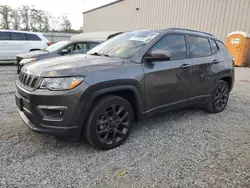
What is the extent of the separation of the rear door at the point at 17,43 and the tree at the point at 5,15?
2366 centimetres

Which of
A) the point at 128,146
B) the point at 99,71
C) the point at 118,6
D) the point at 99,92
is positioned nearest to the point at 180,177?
the point at 128,146

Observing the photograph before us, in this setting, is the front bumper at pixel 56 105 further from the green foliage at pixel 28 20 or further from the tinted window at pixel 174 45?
the green foliage at pixel 28 20

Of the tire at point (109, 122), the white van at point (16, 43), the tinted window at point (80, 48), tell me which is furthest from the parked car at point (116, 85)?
the white van at point (16, 43)

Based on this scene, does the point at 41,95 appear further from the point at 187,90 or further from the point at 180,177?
the point at 187,90

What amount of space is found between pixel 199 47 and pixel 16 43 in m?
9.47

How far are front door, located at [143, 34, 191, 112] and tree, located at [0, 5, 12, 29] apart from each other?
109 ft

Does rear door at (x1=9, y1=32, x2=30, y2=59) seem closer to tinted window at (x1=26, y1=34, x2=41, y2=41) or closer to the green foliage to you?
tinted window at (x1=26, y1=34, x2=41, y2=41)

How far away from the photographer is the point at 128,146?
295 centimetres

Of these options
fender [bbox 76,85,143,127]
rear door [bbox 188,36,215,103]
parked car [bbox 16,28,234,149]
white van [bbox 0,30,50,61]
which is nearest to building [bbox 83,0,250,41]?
white van [bbox 0,30,50,61]

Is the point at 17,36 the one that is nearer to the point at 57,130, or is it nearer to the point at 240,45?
the point at 57,130

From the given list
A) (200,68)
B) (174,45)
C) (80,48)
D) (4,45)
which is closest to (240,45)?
(80,48)

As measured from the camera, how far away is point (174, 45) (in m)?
3.51

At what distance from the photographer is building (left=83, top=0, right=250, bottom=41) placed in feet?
41.9

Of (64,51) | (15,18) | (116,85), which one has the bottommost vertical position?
(116,85)
